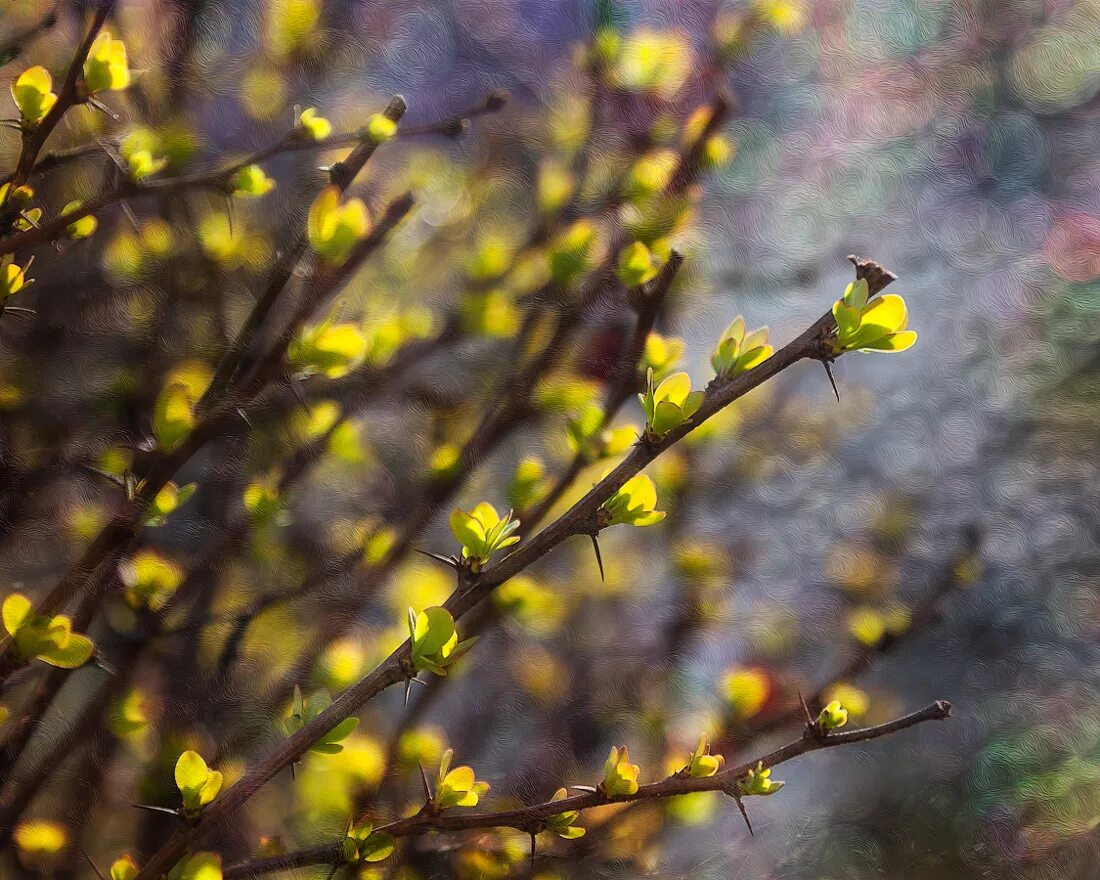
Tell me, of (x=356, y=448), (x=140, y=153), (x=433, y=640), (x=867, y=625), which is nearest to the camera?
(x=433, y=640)

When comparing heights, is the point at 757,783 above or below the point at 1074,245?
below

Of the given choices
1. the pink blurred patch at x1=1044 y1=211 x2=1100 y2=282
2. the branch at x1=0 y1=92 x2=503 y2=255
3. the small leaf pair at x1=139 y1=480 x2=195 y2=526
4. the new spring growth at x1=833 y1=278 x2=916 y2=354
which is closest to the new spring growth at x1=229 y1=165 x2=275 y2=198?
the branch at x1=0 y1=92 x2=503 y2=255

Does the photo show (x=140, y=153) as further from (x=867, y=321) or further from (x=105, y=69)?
(x=867, y=321)

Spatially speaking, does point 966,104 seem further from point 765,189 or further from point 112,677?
point 112,677

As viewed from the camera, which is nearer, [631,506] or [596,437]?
[631,506]

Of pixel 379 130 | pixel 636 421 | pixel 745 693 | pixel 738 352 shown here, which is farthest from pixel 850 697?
pixel 379 130

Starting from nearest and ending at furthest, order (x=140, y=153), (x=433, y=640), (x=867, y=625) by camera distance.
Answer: (x=433, y=640)
(x=140, y=153)
(x=867, y=625)

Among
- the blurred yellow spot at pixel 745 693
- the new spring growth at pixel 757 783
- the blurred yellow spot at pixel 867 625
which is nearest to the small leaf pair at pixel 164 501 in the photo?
the new spring growth at pixel 757 783
